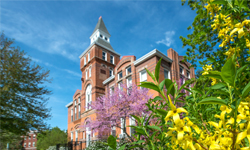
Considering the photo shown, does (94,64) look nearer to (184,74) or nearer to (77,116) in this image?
(77,116)

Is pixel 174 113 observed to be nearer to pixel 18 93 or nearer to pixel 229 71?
pixel 229 71

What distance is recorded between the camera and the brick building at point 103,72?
18172mm

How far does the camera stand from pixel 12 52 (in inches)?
607

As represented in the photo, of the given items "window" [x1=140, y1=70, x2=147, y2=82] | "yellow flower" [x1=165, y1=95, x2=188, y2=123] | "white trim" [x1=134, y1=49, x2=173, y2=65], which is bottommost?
"yellow flower" [x1=165, y1=95, x2=188, y2=123]

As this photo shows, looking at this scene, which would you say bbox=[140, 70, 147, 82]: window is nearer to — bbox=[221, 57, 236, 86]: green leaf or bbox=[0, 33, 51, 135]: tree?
bbox=[0, 33, 51, 135]: tree

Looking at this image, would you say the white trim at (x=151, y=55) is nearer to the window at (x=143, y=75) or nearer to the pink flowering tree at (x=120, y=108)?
the window at (x=143, y=75)

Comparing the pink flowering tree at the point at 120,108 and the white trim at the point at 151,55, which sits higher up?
the white trim at the point at 151,55

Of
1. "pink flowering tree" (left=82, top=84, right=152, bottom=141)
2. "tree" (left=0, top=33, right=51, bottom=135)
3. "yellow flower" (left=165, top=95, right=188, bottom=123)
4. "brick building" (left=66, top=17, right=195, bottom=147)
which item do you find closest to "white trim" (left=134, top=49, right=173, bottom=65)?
"brick building" (left=66, top=17, right=195, bottom=147)

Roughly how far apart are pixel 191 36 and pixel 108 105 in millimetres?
8549

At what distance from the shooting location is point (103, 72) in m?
25.3

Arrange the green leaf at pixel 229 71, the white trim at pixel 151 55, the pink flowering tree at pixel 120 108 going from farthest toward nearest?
1. the white trim at pixel 151 55
2. the pink flowering tree at pixel 120 108
3. the green leaf at pixel 229 71

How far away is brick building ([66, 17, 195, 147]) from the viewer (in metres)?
18.2

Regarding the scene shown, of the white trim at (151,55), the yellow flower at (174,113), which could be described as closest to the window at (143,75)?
the white trim at (151,55)

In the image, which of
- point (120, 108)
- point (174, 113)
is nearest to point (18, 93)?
point (120, 108)
